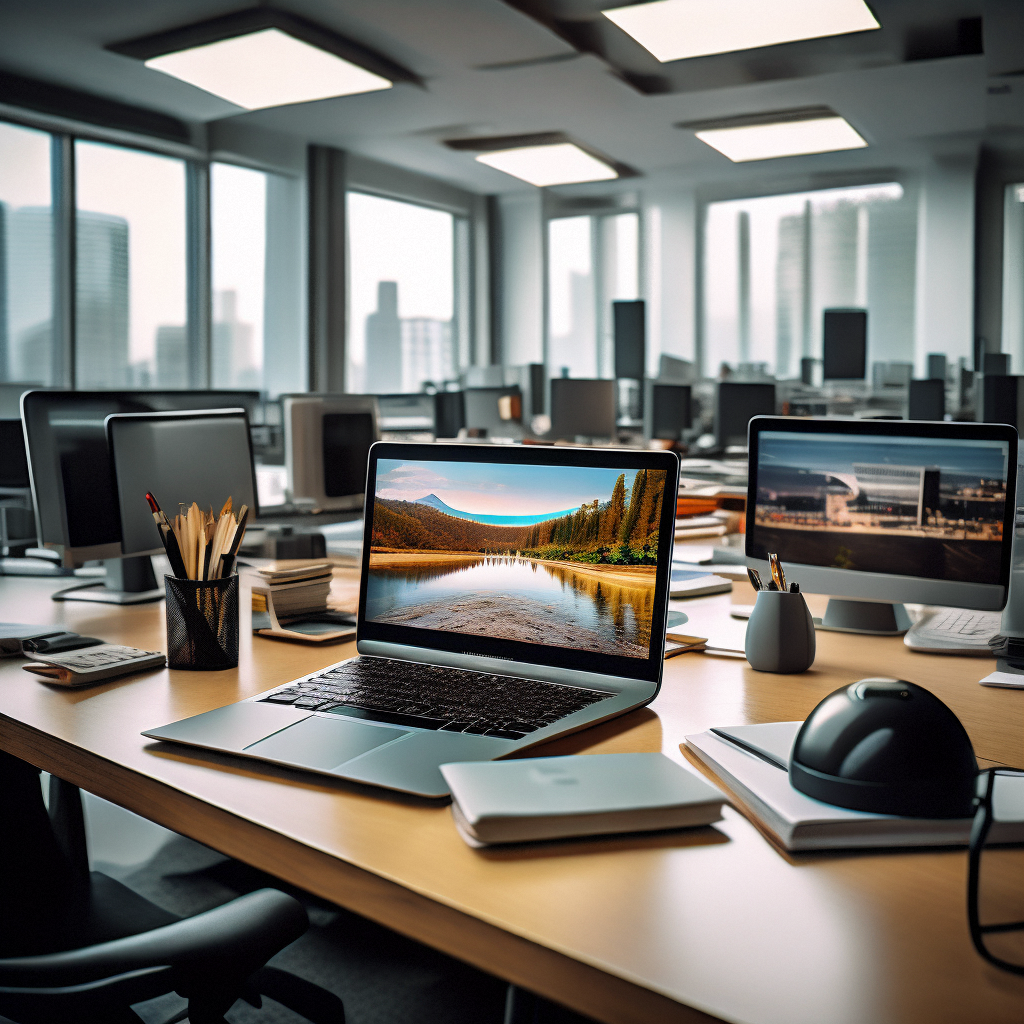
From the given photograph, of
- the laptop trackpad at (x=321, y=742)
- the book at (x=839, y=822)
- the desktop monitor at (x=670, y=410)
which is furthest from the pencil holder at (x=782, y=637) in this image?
the desktop monitor at (x=670, y=410)

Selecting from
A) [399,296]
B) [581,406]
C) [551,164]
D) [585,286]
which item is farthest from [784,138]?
[399,296]

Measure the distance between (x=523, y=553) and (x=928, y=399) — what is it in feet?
17.8

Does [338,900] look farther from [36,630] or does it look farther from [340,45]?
[340,45]

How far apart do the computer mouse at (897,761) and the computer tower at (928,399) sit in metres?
5.48

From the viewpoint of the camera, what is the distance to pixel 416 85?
→ 565 centimetres

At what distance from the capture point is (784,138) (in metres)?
6.58

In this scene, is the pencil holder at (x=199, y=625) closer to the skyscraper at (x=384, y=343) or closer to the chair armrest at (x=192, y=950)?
the chair armrest at (x=192, y=950)

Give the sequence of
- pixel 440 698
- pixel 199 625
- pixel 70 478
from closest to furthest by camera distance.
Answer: pixel 440 698 → pixel 199 625 → pixel 70 478

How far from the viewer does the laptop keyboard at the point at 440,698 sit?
1069mm

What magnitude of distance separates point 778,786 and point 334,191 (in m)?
7.21

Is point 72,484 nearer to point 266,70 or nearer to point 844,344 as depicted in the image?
point 266,70

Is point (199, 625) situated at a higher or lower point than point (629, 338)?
lower

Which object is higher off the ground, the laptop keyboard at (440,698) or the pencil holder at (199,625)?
the pencil holder at (199,625)

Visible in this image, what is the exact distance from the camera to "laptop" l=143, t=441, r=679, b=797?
1046mm
